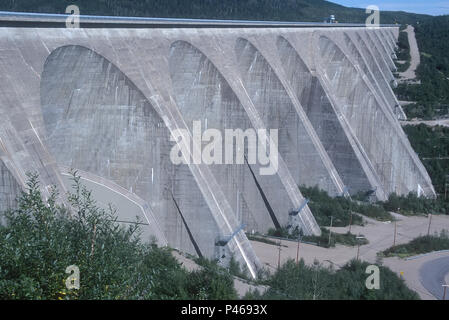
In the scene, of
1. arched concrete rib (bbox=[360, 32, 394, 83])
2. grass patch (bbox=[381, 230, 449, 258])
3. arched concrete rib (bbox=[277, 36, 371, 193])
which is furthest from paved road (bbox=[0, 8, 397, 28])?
arched concrete rib (bbox=[360, 32, 394, 83])

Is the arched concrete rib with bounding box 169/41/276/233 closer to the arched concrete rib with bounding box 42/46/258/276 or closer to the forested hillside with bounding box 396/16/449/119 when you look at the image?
the arched concrete rib with bounding box 42/46/258/276

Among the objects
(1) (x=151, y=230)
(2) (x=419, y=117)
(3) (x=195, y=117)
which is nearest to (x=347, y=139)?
(3) (x=195, y=117)

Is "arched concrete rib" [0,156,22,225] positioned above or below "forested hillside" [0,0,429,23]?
below

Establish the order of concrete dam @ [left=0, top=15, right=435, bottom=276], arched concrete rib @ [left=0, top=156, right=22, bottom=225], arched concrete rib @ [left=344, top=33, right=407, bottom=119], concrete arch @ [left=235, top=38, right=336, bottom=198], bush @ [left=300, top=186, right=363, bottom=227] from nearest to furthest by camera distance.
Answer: arched concrete rib @ [left=0, top=156, right=22, bottom=225] < concrete dam @ [left=0, top=15, right=435, bottom=276] < bush @ [left=300, top=186, right=363, bottom=227] < concrete arch @ [left=235, top=38, right=336, bottom=198] < arched concrete rib @ [left=344, top=33, right=407, bottom=119]

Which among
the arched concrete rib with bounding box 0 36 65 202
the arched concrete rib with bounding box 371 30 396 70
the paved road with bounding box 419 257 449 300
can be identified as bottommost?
the paved road with bounding box 419 257 449 300

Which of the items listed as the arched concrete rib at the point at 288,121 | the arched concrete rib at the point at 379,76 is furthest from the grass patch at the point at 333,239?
the arched concrete rib at the point at 379,76

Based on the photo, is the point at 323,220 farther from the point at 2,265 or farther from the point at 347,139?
the point at 2,265

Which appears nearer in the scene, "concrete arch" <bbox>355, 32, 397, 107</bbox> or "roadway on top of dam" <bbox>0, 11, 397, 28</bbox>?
"roadway on top of dam" <bbox>0, 11, 397, 28</bbox>

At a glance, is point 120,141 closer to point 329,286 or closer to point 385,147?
point 329,286
